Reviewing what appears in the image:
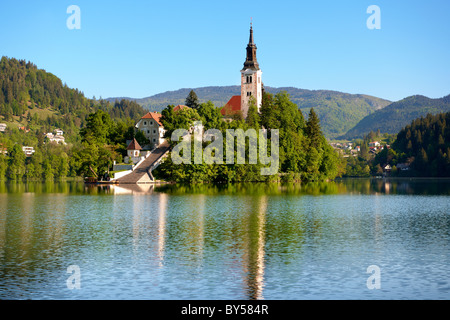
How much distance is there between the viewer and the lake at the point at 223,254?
20.4 metres

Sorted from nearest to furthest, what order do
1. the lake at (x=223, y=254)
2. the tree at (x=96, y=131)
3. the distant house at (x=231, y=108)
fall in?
the lake at (x=223, y=254) < the tree at (x=96, y=131) < the distant house at (x=231, y=108)

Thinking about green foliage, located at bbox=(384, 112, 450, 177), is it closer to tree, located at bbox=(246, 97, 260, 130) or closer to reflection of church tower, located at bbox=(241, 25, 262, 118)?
reflection of church tower, located at bbox=(241, 25, 262, 118)

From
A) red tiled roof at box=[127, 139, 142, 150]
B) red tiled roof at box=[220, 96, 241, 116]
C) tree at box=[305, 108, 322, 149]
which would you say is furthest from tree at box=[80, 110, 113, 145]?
tree at box=[305, 108, 322, 149]

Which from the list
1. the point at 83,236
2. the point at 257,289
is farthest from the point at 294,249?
the point at 83,236

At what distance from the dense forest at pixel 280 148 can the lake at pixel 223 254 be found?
55.9m

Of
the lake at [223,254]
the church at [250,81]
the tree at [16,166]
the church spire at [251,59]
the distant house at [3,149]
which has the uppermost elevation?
the church spire at [251,59]

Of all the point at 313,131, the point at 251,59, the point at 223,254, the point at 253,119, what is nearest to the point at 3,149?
the point at 251,59

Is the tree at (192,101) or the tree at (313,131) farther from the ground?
the tree at (192,101)

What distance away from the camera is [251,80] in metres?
146

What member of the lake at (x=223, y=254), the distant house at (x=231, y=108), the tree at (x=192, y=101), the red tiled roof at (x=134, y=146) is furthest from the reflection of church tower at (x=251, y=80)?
the lake at (x=223, y=254)

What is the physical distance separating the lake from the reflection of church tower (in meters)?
99.8

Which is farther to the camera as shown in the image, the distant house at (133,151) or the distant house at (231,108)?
the distant house at (231,108)

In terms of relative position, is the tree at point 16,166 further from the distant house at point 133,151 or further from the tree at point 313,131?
the tree at point 313,131

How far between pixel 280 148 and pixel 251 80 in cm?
3477
